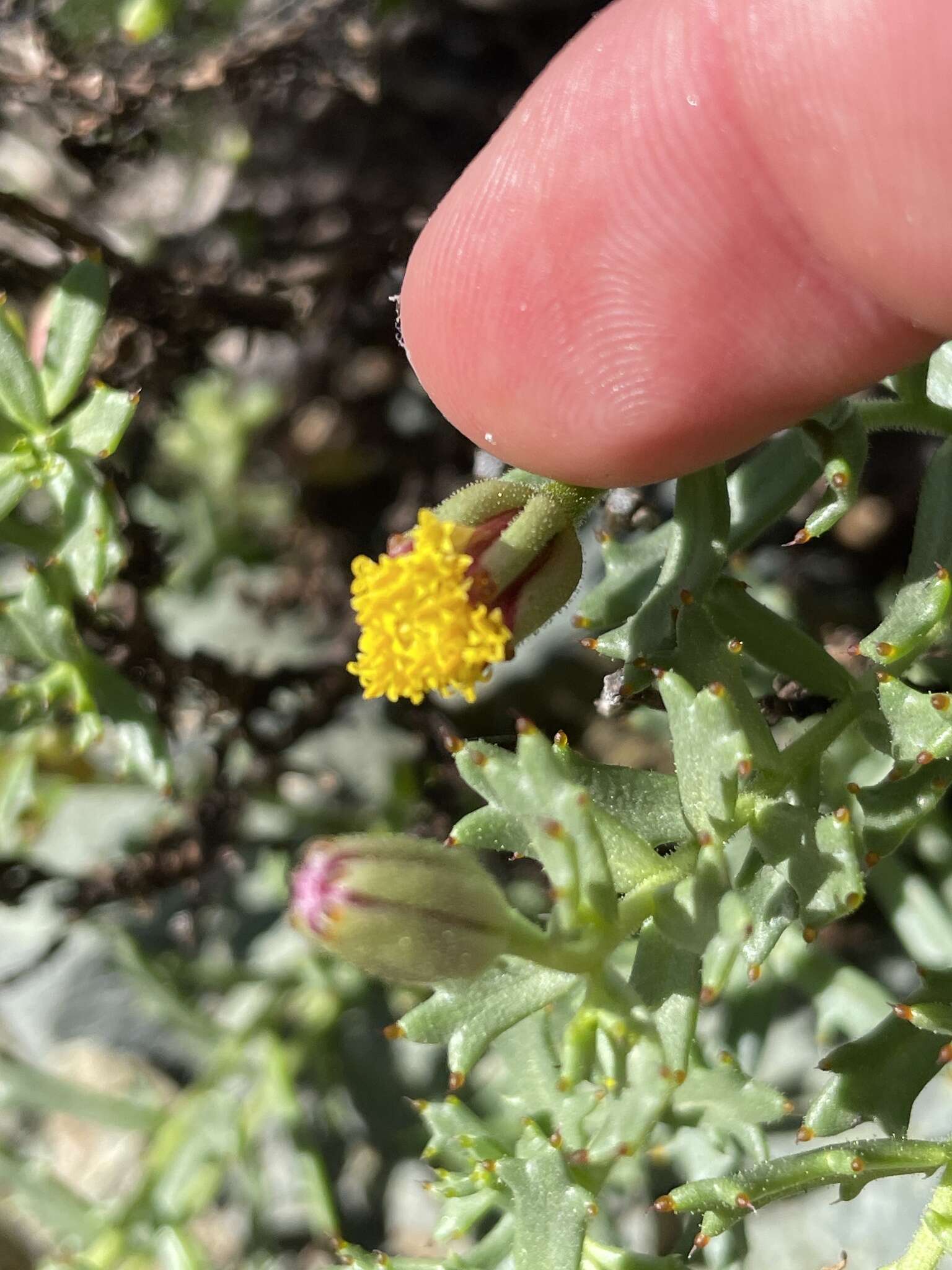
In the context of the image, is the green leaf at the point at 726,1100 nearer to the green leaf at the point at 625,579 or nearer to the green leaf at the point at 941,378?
the green leaf at the point at 625,579

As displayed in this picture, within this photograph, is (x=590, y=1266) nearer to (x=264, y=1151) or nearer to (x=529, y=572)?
(x=529, y=572)

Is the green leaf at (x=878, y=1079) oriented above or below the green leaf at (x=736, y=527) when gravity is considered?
below

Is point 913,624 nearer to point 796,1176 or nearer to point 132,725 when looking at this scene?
point 796,1176

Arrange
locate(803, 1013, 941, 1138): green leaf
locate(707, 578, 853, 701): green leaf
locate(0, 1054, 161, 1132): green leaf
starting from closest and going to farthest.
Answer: locate(803, 1013, 941, 1138): green leaf
locate(707, 578, 853, 701): green leaf
locate(0, 1054, 161, 1132): green leaf

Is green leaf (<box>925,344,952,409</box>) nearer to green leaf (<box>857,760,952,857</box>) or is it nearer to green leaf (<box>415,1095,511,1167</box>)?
green leaf (<box>857,760,952,857</box>)

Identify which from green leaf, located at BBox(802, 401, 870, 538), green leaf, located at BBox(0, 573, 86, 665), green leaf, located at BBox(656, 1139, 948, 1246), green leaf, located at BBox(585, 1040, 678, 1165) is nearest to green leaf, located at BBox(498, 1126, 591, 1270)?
green leaf, located at BBox(585, 1040, 678, 1165)

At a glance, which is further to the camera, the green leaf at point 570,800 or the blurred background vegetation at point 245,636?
the blurred background vegetation at point 245,636

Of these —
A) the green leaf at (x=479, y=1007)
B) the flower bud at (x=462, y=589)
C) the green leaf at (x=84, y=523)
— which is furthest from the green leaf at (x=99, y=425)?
the green leaf at (x=479, y=1007)

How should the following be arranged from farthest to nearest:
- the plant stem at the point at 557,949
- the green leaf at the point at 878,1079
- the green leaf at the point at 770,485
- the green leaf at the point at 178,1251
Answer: the green leaf at the point at 178,1251 < the green leaf at the point at 770,485 < the green leaf at the point at 878,1079 < the plant stem at the point at 557,949
